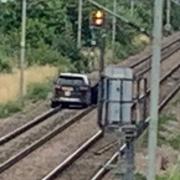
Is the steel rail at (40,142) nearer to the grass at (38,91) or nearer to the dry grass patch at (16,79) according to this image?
the grass at (38,91)

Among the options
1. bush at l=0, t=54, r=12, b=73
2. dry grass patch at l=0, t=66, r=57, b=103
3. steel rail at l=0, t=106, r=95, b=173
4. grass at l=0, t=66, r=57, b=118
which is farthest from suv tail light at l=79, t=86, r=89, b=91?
bush at l=0, t=54, r=12, b=73

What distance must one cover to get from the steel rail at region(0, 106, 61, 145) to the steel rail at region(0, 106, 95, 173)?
2.81 feet

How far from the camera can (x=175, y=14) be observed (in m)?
72.6

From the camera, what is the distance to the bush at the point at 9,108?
33275 millimetres

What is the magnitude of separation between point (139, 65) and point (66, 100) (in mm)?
13671

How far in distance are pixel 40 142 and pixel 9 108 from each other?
672cm

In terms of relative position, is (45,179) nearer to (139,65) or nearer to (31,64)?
(31,64)

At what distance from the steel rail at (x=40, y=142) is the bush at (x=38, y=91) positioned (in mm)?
2971

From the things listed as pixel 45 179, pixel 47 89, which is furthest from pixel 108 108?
pixel 47 89

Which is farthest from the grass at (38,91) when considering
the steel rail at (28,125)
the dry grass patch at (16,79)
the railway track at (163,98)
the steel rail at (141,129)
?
the steel rail at (141,129)

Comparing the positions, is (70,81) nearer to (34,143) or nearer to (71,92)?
(71,92)

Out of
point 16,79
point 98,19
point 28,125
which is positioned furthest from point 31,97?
point 98,19

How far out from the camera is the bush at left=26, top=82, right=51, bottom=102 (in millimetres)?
36750

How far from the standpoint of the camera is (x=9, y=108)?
33969 mm
